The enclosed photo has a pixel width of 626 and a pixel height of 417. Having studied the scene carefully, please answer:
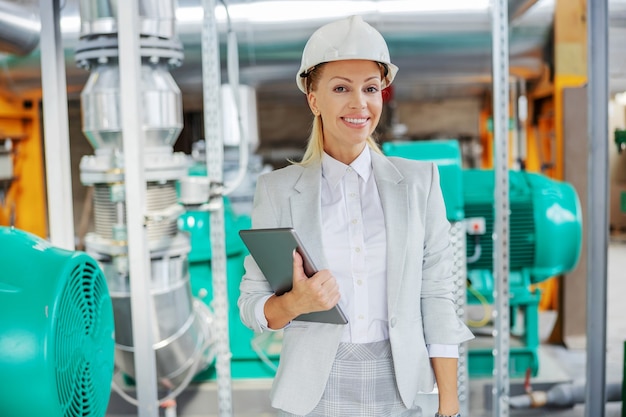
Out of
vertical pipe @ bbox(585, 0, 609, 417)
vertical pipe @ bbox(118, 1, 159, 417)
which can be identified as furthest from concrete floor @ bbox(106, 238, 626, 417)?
vertical pipe @ bbox(585, 0, 609, 417)

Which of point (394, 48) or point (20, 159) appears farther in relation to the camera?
point (20, 159)

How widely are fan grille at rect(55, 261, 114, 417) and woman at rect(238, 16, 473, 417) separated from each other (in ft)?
0.99

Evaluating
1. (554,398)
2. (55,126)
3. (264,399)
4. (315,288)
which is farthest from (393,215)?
(554,398)

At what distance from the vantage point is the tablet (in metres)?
1.10

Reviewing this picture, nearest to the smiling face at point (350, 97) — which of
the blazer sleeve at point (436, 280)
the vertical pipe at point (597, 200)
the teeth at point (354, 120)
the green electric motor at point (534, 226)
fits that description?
the teeth at point (354, 120)

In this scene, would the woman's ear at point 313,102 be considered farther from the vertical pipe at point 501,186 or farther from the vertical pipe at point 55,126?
the vertical pipe at point 501,186

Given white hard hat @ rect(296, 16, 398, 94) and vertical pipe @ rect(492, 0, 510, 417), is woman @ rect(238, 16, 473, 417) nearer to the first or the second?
white hard hat @ rect(296, 16, 398, 94)

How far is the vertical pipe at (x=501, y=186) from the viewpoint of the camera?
6.49 feet

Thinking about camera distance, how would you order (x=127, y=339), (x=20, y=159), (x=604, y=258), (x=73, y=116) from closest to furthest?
(x=604, y=258) < (x=127, y=339) < (x=20, y=159) < (x=73, y=116)

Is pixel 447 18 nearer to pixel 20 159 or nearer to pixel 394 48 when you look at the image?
pixel 394 48

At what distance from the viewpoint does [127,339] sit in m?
2.41

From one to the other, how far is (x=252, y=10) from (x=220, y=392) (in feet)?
8.36

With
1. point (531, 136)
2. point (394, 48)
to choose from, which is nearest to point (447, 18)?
point (394, 48)

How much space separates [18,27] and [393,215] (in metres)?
2.77
